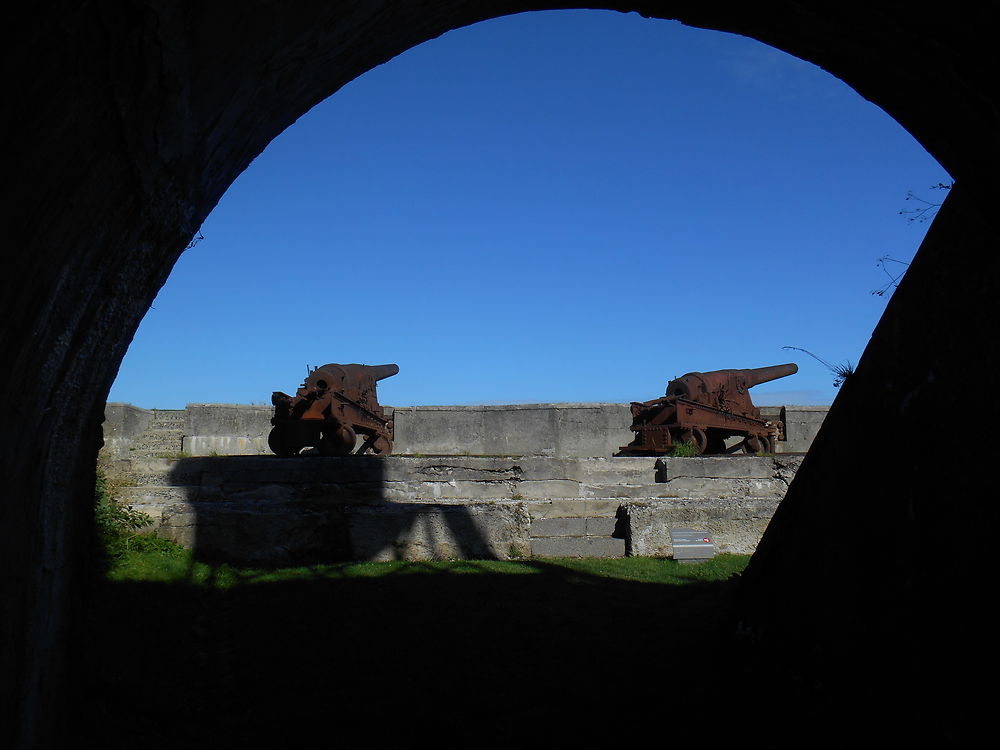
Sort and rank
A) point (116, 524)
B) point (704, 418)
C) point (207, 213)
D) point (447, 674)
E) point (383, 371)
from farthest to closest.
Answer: point (383, 371), point (704, 418), point (116, 524), point (447, 674), point (207, 213)

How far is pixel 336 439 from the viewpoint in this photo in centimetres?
1157

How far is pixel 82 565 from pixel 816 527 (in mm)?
3343

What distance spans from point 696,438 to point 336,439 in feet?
19.8

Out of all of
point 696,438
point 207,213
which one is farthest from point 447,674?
point 696,438

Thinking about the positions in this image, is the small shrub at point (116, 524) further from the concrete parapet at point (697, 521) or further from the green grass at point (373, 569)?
the concrete parapet at point (697, 521)

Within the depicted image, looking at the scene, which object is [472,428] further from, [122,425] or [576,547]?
[122,425]

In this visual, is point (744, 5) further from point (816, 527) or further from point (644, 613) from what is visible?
point (644, 613)

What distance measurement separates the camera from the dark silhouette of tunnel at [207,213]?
125 centimetres

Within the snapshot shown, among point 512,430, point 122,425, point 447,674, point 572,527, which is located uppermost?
point 122,425

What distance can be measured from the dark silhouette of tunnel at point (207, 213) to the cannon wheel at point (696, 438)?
31.2 ft

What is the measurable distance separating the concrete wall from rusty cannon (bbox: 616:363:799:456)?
1.08m

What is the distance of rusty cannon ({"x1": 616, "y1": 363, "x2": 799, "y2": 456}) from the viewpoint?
1315 centimetres

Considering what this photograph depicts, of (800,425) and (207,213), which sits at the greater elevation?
(800,425)

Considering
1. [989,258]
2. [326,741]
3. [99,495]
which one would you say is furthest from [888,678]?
[99,495]
